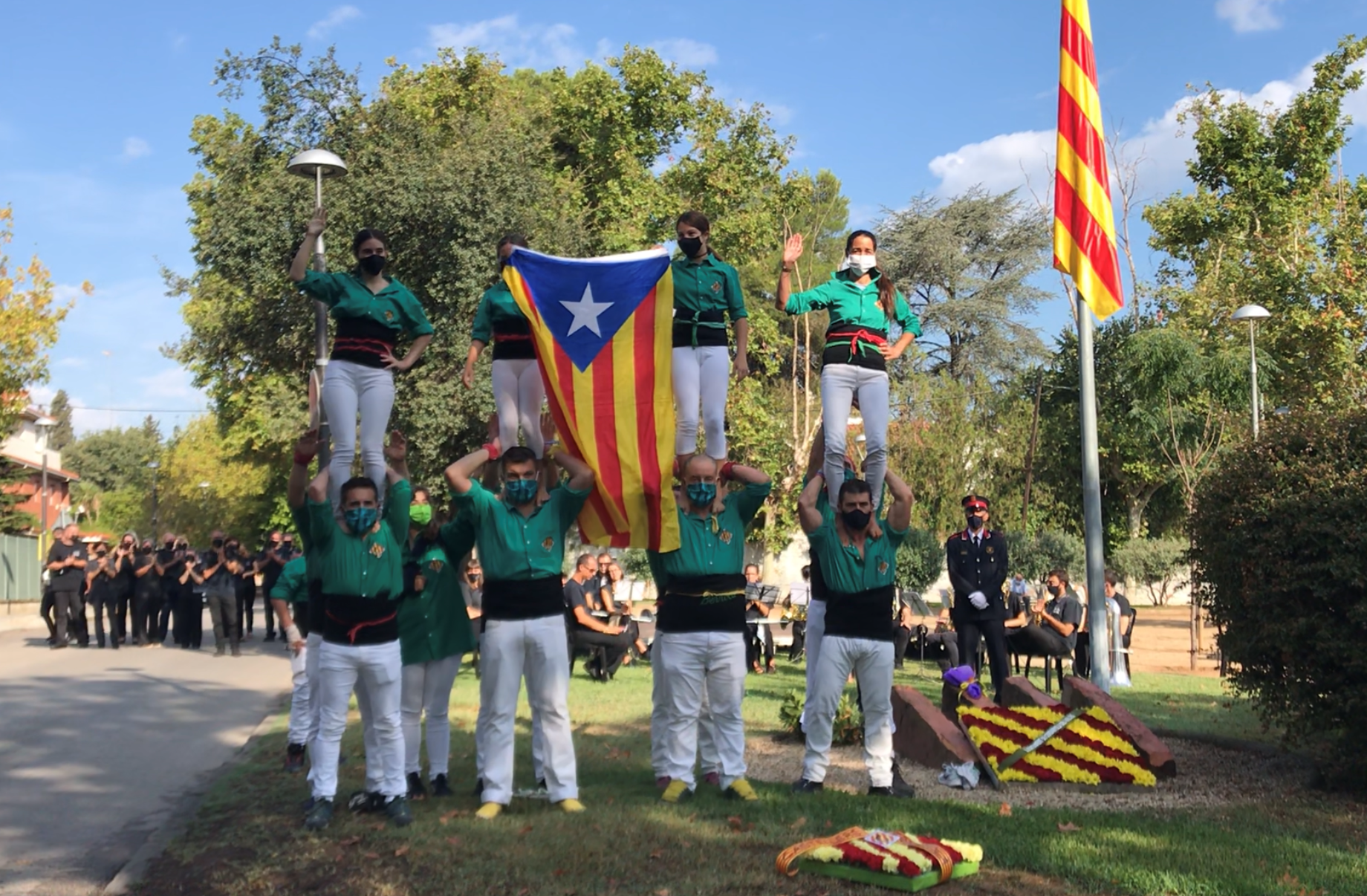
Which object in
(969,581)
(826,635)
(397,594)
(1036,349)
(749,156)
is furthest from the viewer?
(1036,349)

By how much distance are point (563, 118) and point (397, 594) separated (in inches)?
1184

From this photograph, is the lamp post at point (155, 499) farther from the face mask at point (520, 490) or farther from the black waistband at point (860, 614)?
the black waistband at point (860, 614)

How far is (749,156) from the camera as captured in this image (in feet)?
117

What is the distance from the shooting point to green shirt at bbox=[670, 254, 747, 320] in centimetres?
935

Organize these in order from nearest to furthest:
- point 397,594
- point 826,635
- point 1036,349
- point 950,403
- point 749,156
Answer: point 397,594, point 826,635, point 749,156, point 950,403, point 1036,349

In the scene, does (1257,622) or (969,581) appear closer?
(1257,622)

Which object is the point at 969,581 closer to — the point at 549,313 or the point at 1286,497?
the point at 1286,497

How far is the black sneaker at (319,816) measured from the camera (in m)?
7.61

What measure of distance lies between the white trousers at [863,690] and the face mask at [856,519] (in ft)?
2.40

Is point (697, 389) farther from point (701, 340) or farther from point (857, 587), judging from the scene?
point (857, 587)

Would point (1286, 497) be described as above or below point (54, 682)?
above

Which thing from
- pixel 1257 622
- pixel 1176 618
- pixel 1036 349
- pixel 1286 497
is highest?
pixel 1036 349

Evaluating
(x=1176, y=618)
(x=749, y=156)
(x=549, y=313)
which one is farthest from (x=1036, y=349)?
(x=549, y=313)

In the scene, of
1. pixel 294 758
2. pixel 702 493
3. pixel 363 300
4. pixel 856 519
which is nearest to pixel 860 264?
pixel 856 519
